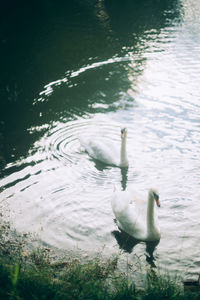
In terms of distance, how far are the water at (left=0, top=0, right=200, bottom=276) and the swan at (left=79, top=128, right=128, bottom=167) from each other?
195 mm

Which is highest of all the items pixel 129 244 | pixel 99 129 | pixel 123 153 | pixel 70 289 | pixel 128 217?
pixel 99 129

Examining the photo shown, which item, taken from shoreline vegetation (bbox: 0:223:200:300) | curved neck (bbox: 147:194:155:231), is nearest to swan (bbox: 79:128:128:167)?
curved neck (bbox: 147:194:155:231)

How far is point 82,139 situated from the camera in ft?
30.9

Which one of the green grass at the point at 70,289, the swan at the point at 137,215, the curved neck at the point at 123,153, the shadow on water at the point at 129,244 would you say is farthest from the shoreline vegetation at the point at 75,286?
the curved neck at the point at 123,153

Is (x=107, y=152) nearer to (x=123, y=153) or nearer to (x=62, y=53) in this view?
(x=123, y=153)

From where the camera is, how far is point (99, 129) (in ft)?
33.2

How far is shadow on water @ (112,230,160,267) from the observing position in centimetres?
597

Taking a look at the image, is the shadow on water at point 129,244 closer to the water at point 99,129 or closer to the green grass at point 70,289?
the water at point 99,129

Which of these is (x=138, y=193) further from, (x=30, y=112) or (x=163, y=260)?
(x=30, y=112)

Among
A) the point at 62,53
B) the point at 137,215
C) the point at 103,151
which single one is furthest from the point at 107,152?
the point at 62,53

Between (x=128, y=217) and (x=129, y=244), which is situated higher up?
(x=128, y=217)

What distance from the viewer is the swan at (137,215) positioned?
20.1ft

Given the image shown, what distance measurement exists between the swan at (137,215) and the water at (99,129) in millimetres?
188

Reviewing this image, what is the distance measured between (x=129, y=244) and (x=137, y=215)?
54cm
